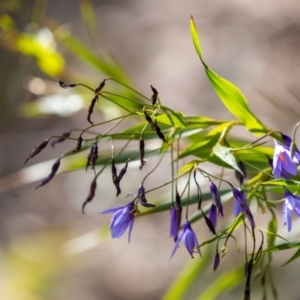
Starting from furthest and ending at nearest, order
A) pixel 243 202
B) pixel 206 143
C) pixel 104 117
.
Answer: pixel 104 117, pixel 206 143, pixel 243 202

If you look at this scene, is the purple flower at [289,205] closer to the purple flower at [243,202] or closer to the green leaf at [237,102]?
the purple flower at [243,202]

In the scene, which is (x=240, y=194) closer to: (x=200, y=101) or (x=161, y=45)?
(x=200, y=101)

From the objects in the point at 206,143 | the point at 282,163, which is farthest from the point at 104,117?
the point at 282,163

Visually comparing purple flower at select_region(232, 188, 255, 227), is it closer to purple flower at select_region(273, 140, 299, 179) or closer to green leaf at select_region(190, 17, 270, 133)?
purple flower at select_region(273, 140, 299, 179)

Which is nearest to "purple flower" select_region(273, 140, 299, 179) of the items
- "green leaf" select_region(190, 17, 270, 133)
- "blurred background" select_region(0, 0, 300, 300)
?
"green leaf" select_region(190, 17, 270, 133)

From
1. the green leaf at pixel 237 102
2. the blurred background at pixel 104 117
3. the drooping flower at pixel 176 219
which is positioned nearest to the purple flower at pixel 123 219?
the drooping flower at pixel 176 219

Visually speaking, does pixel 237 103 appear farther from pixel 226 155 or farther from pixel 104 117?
pixel 104 117
